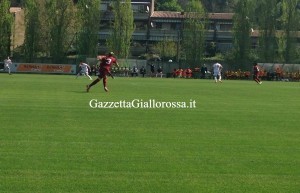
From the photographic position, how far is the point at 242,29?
8469cm

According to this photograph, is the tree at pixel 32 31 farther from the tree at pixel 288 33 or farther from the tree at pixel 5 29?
the tree at pixel 288 33

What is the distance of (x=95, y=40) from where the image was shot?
84.1 m

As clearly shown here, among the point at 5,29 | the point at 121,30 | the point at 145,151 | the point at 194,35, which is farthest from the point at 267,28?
the point at 145,151

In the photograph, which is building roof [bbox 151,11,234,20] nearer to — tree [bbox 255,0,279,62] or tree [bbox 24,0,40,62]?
tree [bbox 255,0,279,62]

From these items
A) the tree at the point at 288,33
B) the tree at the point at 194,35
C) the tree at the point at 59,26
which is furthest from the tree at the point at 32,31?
the tree at the point at 288,33

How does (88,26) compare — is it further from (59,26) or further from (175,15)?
(175,15)

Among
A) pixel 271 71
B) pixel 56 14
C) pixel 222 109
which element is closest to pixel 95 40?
pixel 56 14

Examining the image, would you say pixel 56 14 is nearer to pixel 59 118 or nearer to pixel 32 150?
pixel 59 118

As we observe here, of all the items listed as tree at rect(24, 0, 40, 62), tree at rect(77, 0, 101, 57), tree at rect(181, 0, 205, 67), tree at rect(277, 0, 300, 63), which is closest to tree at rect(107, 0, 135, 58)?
tree at rect(77, 0, 101, 57)

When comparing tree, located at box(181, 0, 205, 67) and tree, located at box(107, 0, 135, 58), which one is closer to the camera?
tree, located at box(181, 0, 205, 67)

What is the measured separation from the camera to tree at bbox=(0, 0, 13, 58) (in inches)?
3167

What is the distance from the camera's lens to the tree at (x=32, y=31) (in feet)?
273

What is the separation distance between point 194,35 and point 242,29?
6795 millimetres

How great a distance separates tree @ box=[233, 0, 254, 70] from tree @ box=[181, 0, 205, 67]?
4.73 m
